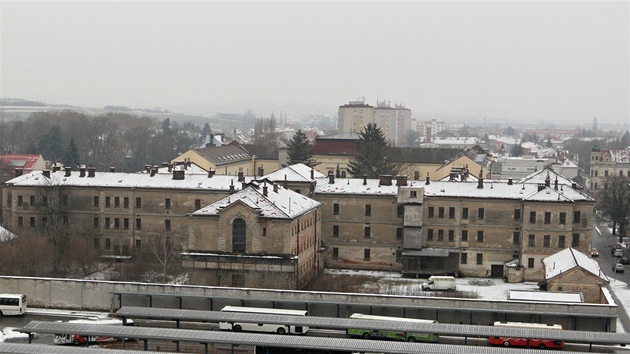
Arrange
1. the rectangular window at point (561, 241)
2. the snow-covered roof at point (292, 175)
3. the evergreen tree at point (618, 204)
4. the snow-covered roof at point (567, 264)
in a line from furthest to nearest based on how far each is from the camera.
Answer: the evergreen tree at point (618, 204)
the snow-covered roof at point (292, 175)
the rectangular window at point (561, 241)
the snow-covered roof at point (567, 264)

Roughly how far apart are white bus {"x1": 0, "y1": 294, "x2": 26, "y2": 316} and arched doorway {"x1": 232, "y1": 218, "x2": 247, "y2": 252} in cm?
1496

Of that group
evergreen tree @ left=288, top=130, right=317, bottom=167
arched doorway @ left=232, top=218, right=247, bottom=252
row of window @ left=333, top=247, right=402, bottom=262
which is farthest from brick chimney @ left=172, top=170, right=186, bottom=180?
evergreen tree @ left=288, top=130, right=317, bottom=167

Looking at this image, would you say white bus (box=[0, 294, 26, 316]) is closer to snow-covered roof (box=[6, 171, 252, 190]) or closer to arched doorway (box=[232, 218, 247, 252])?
arched doorway (box=[232, 218, 247, 252])

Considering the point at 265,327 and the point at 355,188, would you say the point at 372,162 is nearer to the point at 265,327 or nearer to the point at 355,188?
the point at 355,188

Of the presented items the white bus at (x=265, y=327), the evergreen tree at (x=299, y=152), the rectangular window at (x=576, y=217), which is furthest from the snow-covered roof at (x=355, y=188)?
the evergreen tree at (x=299, y=152)

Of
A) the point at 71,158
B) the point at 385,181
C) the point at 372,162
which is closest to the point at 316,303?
the point at 385,181

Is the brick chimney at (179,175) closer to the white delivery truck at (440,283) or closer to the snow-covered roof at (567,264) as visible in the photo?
the white delivery truck at (440,283)

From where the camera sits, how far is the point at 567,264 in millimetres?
48875

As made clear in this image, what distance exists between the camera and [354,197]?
59.9 meters

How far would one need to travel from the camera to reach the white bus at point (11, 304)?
36938mm

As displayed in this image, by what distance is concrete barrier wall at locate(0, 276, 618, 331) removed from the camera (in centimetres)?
3600

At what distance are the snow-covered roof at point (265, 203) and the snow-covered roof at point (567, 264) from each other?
15.4m

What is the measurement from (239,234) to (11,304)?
50.9 feet

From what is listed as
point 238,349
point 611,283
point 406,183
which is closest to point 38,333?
point 238,349
